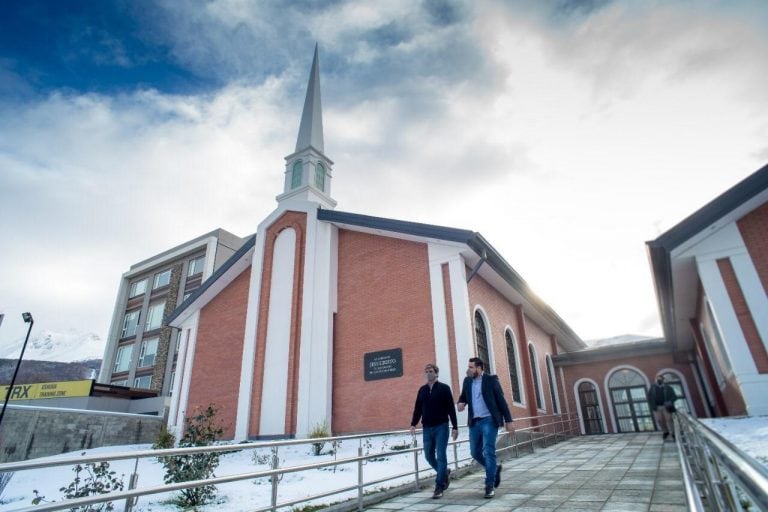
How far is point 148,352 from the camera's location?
112 ft

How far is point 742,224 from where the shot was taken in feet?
33.6

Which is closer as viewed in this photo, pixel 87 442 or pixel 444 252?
pixel 444 252

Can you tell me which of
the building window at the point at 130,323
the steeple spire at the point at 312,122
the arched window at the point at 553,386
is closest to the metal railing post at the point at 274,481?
the steeple spire at the point at 312,122

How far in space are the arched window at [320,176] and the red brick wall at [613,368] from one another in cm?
1452

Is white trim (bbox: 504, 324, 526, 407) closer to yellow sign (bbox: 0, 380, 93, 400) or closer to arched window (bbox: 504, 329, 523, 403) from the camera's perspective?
arched window (bbox: 504, 329, 523, 403)

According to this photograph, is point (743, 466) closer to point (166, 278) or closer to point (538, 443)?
point (538, 443)

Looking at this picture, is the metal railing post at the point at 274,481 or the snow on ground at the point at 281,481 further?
the snow on ground at the point at 281,481

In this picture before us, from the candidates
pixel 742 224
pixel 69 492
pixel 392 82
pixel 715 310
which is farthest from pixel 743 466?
pixel 392 82

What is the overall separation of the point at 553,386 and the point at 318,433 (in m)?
13.0

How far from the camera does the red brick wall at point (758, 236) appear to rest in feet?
31.9

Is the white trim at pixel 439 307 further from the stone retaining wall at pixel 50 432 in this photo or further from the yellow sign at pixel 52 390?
the yellow sign at pixel 52 390

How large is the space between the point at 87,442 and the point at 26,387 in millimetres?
14830

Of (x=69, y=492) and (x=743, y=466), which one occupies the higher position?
(x=743, y=466)

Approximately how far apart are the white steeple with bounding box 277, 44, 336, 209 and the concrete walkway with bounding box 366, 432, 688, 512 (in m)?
12.2
